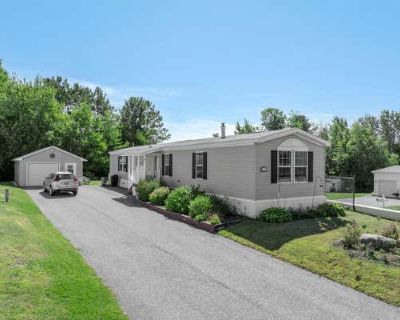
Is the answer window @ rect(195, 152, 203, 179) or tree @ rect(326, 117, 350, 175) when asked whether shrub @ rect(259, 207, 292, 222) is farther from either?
tree @ rect(326, 117, 350, 175)

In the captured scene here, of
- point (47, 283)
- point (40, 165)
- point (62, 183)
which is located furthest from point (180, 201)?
point (40, 165)

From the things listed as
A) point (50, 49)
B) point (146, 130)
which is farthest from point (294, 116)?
point (50, 49)

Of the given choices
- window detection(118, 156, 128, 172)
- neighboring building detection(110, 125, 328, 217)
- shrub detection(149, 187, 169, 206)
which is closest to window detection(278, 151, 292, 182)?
neighboring building detection(110, 125, 328, 217)

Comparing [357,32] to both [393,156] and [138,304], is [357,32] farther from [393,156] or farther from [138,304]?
[393,156]

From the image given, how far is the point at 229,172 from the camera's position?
594 inches

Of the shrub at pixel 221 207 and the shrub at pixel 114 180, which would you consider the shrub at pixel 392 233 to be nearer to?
the shrub at pixel 221 207

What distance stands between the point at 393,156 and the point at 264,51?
2854cm

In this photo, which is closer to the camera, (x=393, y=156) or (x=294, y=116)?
(x=393, y=156)

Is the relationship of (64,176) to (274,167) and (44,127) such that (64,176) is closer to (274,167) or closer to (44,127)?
(274,167)

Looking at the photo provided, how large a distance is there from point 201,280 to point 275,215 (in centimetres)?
624

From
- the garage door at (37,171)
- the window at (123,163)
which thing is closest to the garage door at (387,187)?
the window at (123,163)

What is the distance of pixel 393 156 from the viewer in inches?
1489

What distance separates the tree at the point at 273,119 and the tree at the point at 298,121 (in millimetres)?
1007

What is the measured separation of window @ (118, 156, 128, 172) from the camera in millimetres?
27109
